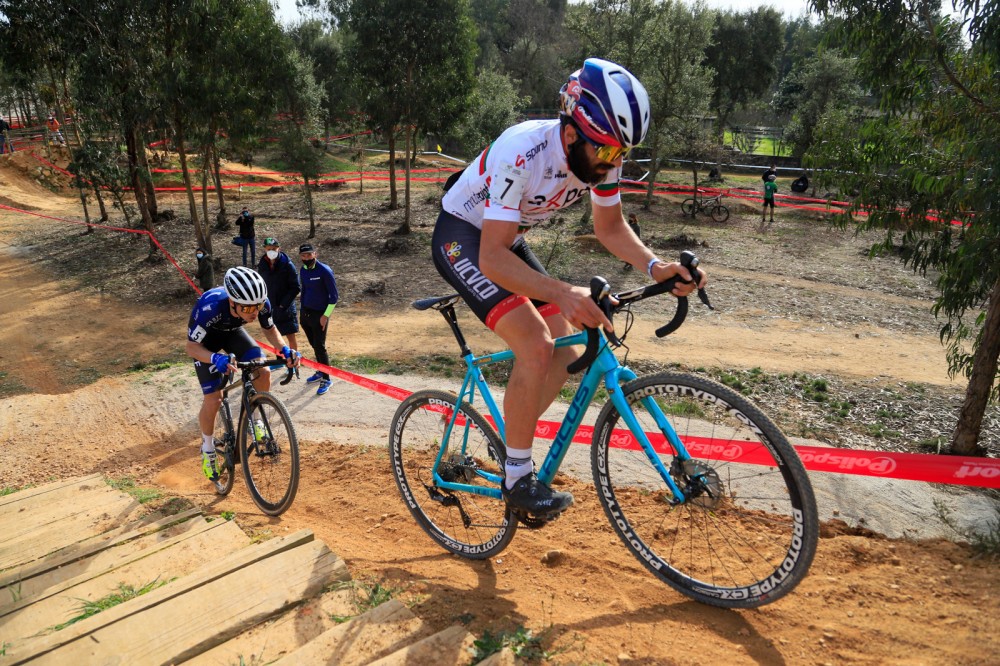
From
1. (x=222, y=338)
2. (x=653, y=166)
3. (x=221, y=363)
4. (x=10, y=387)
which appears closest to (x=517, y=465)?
(x=221, y=363)

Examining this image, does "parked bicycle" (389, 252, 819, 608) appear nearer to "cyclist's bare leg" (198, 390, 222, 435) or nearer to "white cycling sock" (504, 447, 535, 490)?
"white cycling sock" (504, 447, 535, 490)

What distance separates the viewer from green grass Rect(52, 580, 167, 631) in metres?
3.75

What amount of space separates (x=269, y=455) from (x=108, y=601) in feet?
7.40

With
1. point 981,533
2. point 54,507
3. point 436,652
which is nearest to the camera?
point 436,652

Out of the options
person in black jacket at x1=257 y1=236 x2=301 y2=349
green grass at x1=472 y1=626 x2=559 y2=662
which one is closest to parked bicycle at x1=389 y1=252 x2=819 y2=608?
green grass at x1=472 y1=626 x2=559 y2=662

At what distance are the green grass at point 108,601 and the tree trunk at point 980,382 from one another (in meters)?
8.94

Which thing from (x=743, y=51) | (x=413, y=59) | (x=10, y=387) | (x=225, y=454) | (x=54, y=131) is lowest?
(x=10, y=387)

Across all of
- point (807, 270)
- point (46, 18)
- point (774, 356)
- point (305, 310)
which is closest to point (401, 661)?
point (305, 310)

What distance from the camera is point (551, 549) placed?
15.5ft

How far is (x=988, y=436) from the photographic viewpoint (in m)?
9.23

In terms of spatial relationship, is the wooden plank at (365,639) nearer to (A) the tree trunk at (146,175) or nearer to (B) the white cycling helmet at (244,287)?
(B) the white cycling helmet at (244,287)

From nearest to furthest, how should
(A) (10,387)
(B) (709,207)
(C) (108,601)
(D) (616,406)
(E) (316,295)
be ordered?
(D) (616,406) → (C) (108,601) → (E) (316,295) → (A) (10,387) → (B) (709,207)

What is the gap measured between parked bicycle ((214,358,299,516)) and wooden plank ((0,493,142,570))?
1028mm

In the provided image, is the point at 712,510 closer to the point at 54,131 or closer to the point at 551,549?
the point at 551,549
